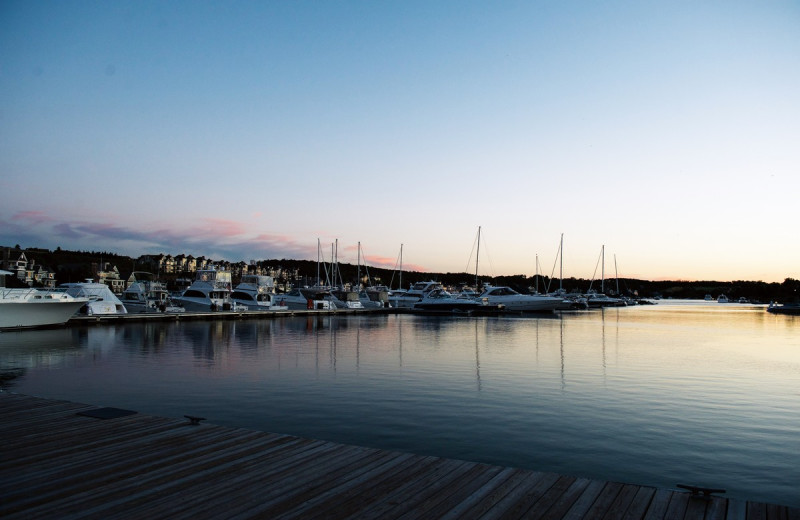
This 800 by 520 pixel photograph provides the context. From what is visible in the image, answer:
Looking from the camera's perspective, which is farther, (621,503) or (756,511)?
(621,503)

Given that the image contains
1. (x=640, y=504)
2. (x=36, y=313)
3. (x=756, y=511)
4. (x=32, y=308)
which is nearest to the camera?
(x=756, y=511)

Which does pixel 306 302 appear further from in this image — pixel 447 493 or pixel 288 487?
pixel 447 493

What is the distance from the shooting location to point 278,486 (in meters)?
5.95

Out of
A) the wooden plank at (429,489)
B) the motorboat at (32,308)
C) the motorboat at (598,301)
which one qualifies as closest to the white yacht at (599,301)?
the motorboat at (598,301)

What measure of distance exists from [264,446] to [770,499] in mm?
7526

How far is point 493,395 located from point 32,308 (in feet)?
115

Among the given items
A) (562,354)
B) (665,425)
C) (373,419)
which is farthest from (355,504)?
(562,354)

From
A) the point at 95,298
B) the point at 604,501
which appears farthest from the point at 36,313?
the point at 604,501

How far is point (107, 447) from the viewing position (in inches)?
286

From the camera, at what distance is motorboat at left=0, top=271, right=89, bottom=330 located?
3619 cm

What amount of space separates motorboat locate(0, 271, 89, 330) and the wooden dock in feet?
114

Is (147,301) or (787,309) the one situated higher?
(147,301)

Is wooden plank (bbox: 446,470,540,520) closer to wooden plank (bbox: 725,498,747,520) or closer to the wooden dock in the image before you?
the wooden dock

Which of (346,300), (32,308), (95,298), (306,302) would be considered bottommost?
(306,302)
